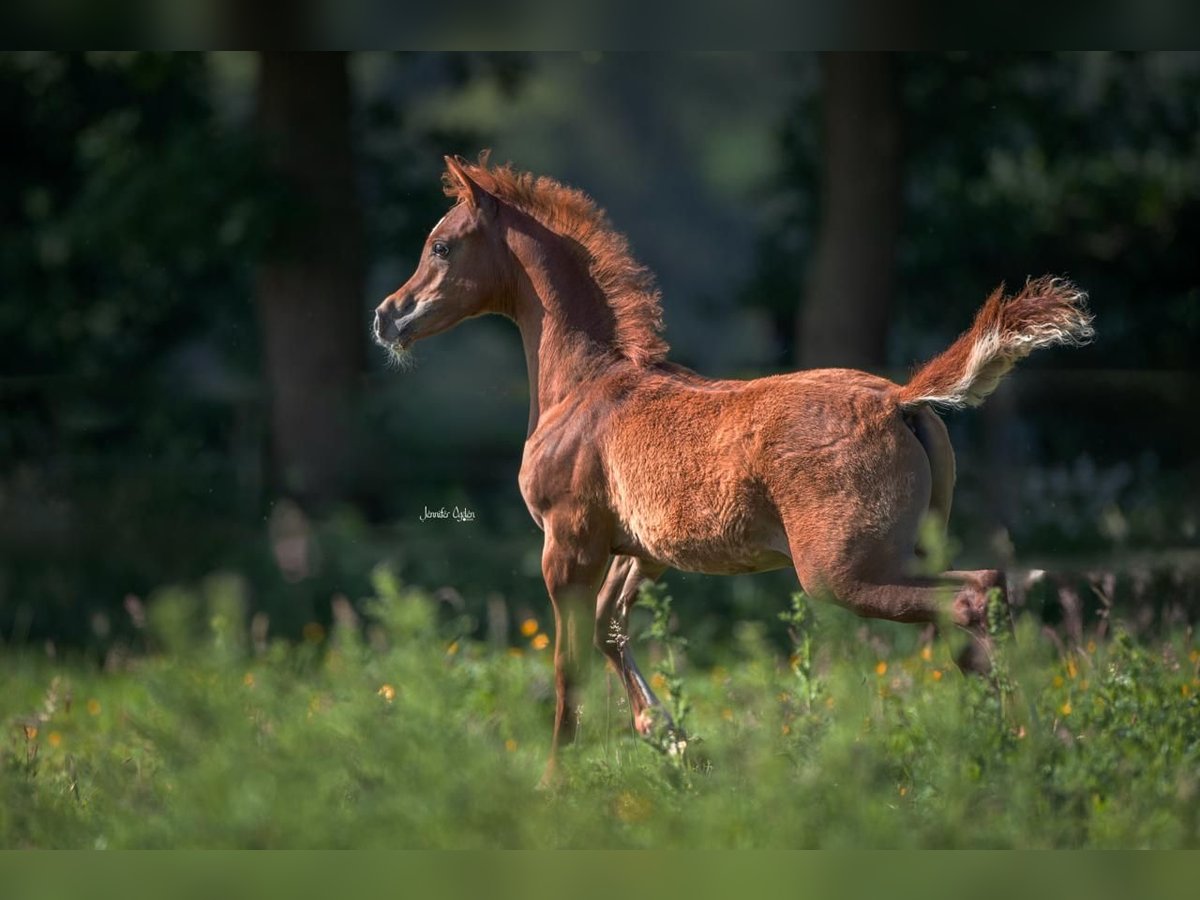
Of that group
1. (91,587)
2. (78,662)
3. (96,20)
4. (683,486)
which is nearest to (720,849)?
(683,486)

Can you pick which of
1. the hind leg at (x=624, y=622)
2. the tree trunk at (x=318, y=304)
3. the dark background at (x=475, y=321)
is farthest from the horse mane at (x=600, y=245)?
the tree trunk at (x=318, y=304)

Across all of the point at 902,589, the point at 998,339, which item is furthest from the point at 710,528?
the point at 998,339

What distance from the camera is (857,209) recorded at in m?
9.71

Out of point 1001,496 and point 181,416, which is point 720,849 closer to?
point 1001,496

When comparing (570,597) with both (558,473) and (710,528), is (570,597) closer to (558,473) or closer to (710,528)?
(558,473)

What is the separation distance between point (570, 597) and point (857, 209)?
15.9 ft

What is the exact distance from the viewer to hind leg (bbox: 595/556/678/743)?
5.77 m

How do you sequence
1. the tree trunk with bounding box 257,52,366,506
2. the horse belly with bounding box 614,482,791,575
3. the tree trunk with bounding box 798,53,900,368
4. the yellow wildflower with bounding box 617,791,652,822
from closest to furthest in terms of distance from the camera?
the yellow wildflower with bounding box 617,791,652,822 < the horse belly with bounding box 614,482,791,575 < the tree trunk with bounding box 798,53,900,368 < the tree trunk with bounding box 257,52,366,506

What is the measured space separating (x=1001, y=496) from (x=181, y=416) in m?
5.54

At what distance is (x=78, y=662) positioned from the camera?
867 cm

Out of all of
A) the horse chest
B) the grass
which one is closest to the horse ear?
the horse chest

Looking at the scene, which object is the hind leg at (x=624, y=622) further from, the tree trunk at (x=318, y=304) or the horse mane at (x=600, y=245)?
the tree trunk at (x=318, y=304)

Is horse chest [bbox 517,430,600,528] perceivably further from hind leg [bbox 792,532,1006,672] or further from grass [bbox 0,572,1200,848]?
hind leg [bbox 792,532,1006,672]

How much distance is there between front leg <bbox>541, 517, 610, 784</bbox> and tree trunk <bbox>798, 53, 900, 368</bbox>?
14.4ft
